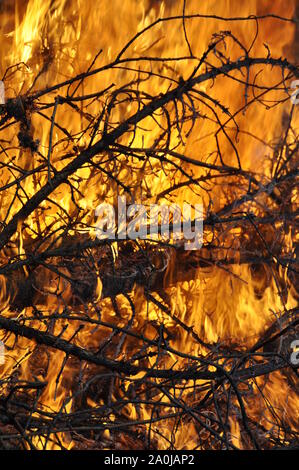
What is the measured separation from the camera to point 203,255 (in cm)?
322

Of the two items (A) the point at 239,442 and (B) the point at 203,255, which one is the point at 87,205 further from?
(A) the point at 239,442

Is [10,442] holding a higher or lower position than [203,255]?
lower

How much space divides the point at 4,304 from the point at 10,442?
447 millimetres

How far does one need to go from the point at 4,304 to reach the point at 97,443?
56cm

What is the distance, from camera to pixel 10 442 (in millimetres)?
2516

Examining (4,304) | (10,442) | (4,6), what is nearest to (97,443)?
(10,442)

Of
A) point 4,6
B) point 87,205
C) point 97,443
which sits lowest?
point 97,443
